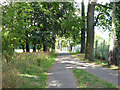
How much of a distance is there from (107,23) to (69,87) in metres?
18.0

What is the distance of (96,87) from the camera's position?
625 centimetres

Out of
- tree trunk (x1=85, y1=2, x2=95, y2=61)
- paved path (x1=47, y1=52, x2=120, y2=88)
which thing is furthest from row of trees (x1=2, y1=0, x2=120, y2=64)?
paved path (x1=47, y1=52, x2=120, y2=88)

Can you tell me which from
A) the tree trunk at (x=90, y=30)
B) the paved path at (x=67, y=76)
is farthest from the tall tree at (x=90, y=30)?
the paved path at (x=67, y=76)

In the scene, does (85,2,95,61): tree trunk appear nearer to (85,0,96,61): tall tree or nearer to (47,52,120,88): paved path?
(85,0,96,61): tall tree

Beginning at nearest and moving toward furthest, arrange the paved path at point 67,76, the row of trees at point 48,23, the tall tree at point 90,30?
the paved path at point 67,76
the row of trees at point 48,23
the tall tree at point 90,30

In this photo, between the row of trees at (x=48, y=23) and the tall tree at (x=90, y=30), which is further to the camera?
the tall tree at (x=90, y=30)

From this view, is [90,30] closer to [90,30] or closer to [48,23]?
[90,30]

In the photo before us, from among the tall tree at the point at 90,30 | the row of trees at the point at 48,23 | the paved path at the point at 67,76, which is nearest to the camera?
the paved path at the point at 67,76

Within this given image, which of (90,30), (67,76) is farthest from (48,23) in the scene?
(67,76)

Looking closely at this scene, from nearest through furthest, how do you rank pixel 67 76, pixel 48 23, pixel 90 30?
pixel 67 76 < pixel 90 30 < pixel 48 23

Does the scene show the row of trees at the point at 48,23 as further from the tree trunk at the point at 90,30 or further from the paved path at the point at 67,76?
the paved path at the point at 67,76

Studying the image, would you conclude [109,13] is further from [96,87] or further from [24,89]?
[24,89]

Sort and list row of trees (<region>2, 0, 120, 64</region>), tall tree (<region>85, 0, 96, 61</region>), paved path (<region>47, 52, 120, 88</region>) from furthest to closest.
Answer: tall tree (<region>85, 0, 96, 61</region>)
row of trees (<region>2, 0, 120, 64</region>)
paved path (<region>47, 52, 120, 88</region>)

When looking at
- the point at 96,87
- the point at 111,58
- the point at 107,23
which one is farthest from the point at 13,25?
the point at 107,23
